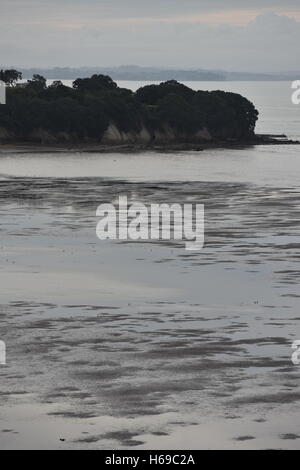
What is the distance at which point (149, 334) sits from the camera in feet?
104

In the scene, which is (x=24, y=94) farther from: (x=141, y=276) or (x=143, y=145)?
(x=141, y=276)

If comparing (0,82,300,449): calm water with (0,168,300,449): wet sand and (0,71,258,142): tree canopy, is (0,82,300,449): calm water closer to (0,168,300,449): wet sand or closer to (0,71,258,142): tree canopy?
(0,168,300,449): wet sand

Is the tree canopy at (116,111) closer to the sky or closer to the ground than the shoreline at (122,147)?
closer to the sky

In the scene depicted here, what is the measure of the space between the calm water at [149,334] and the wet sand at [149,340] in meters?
0.05

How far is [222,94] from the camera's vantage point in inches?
7426

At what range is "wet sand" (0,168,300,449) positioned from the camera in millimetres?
22344

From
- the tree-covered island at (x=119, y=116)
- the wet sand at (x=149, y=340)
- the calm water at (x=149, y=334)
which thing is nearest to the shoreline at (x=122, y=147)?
the tree-covered island at (x=119, y=116)

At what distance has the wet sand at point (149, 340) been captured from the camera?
73.3 feet

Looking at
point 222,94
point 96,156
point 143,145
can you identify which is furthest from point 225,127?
point 96,156

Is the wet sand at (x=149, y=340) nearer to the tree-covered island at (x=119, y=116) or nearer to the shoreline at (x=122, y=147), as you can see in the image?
the shoreline at (x=122, y=147)

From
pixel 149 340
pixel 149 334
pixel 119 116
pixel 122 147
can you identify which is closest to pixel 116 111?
pixel 119 116

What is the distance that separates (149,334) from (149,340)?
2.78 feet

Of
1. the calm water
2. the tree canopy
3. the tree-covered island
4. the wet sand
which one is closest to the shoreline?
the tree-covered island

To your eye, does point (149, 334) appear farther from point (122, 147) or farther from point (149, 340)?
point (122, 147)
